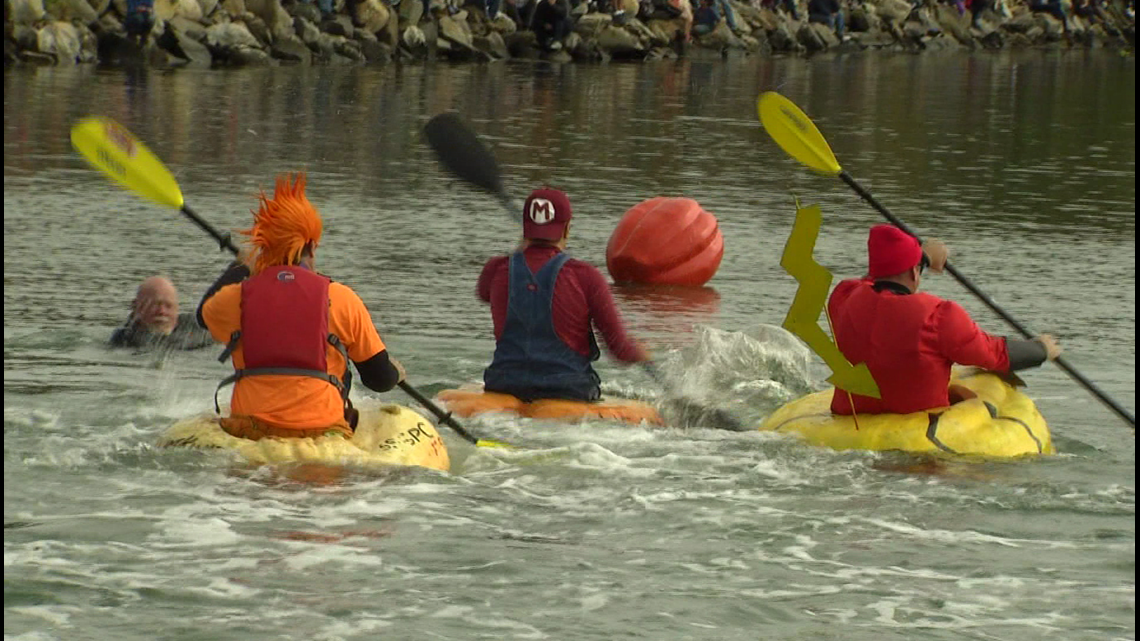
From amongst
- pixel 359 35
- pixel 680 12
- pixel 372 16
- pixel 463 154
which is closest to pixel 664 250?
pixel 463 154

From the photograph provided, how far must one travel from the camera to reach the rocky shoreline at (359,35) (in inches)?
1254

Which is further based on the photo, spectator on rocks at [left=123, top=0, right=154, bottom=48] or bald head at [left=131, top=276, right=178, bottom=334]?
spectator on rocks at [left=123, top=0, right=154, bottom=48]

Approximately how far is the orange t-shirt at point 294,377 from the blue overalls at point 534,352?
4.47 ft

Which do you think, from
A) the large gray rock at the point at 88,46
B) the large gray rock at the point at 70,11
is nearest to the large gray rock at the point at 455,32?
the large gray rock at the point at 70,11

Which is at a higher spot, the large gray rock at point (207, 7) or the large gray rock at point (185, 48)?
the large gray rock at point (207, 7)

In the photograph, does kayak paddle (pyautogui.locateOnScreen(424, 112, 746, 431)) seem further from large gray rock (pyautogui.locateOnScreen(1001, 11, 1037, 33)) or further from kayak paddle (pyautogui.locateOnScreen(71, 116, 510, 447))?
large gray rock (pyautogui.locateOnScreen(1001, 11, 1037, 33))

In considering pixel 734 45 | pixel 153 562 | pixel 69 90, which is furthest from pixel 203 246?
pixel 734 45

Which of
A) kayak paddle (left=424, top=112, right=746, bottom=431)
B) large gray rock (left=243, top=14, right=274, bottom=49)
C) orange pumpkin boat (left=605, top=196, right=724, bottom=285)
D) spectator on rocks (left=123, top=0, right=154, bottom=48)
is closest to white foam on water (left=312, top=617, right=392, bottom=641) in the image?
kayak paddle (left=424, top=112, right=746, bottom=431)

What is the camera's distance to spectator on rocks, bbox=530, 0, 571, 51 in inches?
1535

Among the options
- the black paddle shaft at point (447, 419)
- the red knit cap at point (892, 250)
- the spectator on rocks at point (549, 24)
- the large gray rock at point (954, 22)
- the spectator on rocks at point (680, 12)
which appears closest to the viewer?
the red knit cap at point (892, 250)

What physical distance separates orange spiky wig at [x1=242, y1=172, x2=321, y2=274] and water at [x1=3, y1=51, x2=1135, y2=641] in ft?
2.86

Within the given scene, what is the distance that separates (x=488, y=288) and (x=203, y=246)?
19.1 ft

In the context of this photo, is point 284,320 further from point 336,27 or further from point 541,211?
point 336,27

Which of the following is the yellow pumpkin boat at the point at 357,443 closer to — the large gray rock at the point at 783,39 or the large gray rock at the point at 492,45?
the large gray rock at the point at 492,45
